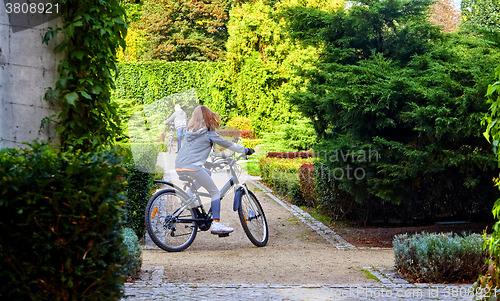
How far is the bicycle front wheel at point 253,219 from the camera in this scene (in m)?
7.62

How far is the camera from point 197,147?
24.1 feet

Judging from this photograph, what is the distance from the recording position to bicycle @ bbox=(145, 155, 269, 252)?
24.0ft

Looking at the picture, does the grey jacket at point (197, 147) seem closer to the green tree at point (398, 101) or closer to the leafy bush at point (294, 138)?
the green tree at point (398, 101)

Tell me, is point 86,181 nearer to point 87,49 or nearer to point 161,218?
point 87,49

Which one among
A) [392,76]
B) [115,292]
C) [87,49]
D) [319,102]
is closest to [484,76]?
[392,76]

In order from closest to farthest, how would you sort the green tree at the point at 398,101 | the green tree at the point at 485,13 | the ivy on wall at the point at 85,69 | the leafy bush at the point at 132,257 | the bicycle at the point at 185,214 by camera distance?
the ivy on wall at the point at 85,69, the leafy bush at the point at 132,257, the green tree at the point at 398,101, the bicycle at the point at 185,214, the green tree at the point at 485,13

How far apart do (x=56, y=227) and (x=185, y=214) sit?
183 inches

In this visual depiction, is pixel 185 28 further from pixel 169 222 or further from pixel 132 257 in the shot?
pixel 132 257

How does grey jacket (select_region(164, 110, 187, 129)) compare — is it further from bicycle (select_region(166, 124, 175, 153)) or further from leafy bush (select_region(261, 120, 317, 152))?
leafy bush (select_region(261, 120, 317, 152))

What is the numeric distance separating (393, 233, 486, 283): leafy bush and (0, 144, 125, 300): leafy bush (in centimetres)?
361

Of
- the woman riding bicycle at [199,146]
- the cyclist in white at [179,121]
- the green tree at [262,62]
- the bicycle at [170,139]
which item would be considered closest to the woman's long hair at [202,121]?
the woman riding bicycle at [199,146]

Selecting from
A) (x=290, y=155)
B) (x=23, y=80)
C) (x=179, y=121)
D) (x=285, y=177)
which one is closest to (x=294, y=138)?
(x=290, y=155)

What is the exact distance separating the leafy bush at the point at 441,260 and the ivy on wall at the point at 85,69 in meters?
3.41

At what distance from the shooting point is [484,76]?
23.0ft
